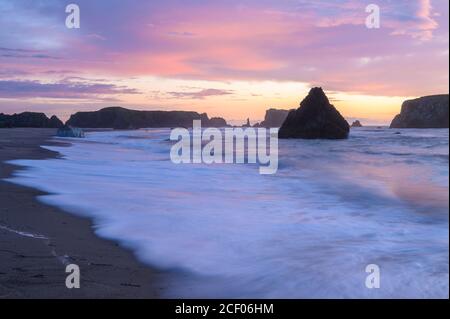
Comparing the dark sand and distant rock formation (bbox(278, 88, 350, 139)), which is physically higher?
distant rock formation (bbox(278, 88, 350, 139))

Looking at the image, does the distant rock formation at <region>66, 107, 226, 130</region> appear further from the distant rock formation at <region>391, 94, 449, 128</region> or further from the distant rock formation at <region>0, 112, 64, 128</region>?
the distant rock formation at <region>391, 94, 449, 128</region>

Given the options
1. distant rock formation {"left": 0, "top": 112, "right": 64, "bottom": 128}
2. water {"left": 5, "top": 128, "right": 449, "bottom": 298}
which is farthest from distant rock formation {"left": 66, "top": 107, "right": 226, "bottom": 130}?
water {"left": 5, "top": 128, "right": 449, "bottom": 298}

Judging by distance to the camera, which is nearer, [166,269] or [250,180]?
[166,269]

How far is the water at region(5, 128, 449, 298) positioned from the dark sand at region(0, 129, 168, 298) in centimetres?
32

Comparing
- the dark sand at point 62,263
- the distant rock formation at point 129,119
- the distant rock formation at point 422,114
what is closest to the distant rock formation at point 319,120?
the distant rock formation at point 422,114

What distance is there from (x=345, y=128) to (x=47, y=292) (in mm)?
44073

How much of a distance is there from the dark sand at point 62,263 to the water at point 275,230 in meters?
0.32

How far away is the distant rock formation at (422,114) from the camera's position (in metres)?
78.1

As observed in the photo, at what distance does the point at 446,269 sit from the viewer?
5.17 meters

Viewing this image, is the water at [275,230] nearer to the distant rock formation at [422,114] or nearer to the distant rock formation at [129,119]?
the distant rock formation at [422,114]

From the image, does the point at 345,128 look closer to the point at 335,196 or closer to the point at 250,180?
the point at 250,180

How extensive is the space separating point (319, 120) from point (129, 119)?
396ft

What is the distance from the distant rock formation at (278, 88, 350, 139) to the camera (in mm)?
45000
